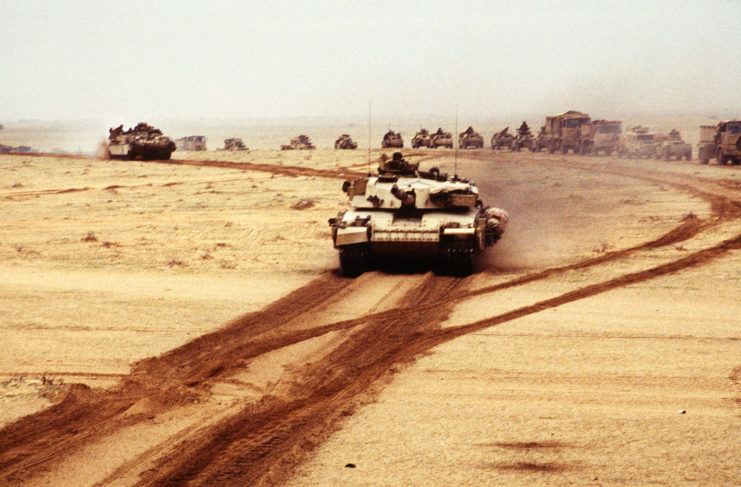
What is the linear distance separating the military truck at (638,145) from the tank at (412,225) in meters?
38.0

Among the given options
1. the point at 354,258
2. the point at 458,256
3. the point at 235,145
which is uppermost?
the point at 235,145

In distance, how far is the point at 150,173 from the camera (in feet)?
144

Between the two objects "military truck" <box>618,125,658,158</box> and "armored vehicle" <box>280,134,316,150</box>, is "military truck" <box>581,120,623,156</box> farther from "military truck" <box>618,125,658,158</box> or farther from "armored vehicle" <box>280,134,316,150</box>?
"armored vehicle" <box>280,134,316,150</box>

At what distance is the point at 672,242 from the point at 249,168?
92.3 feet

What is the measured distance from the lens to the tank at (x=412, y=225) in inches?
679

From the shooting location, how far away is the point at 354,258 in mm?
17500

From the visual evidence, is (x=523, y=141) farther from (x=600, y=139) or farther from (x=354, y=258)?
(x=354, y=258)

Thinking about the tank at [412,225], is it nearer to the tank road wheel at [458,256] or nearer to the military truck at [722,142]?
the tank road wheel at [458,256]

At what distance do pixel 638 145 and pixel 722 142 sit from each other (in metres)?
10.4

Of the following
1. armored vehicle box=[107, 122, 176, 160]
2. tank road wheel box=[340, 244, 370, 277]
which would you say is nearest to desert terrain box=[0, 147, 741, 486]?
tank road wheel box=[340, 244, 370, 277]

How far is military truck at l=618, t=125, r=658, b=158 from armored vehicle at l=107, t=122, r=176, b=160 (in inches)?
1072

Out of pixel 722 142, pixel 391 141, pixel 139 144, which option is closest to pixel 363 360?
pixel 722 142

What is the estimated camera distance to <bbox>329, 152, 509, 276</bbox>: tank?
56.6 ft

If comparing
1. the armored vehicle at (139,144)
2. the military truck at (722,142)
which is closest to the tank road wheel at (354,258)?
the military truck at (722,142)
